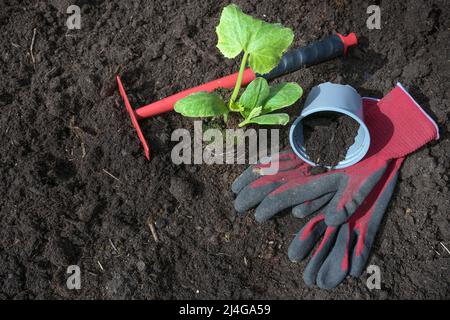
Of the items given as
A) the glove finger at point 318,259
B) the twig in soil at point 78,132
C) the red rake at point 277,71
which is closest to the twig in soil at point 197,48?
the red rake at point 277,71

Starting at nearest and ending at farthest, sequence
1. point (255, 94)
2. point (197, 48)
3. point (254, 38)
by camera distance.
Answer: point (254, 38) < point (255, 94) < point (197, 48)

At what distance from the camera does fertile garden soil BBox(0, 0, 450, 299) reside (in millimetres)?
1944

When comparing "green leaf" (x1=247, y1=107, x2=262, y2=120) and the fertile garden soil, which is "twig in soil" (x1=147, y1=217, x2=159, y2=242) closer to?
the fertile garden soil

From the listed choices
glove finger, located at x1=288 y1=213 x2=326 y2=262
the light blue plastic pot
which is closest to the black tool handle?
the light blue plastic pot

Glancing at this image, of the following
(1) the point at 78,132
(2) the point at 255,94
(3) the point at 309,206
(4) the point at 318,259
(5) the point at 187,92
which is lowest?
(4) the point at 318,259

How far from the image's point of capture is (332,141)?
2.04m

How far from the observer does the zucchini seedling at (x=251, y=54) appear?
1.80m

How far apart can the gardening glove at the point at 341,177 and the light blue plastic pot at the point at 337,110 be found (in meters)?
0.05

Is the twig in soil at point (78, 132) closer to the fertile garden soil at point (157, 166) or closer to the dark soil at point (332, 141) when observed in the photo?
the fertile garden soil at point (157, 166)

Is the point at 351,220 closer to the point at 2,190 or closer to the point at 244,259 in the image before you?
the point at 244,259

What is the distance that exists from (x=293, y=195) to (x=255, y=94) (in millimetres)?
417

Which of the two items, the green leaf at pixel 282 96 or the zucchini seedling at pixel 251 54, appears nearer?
the zucchini seedling at pixel 251 54

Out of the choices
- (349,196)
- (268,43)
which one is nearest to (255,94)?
(268,43)

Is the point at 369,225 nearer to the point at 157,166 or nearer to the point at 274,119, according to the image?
the point at 274,119
